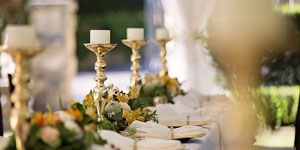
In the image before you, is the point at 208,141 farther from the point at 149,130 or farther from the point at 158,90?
the point at 158,90

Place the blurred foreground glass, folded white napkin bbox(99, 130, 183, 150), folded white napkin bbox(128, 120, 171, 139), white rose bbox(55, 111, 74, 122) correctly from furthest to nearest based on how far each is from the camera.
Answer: the blurred foreground glass < folded white napkin bbox(128, 120, 171, 139) < folded white napkin bbox(99, 130, 183, 150) < white rose bbox(55, 111, 74, 122)

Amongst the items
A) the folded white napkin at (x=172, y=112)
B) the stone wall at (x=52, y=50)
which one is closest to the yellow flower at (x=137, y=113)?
the folded white napkin at (x=172, y=112)

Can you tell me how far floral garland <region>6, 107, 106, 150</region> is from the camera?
1553 millimetres

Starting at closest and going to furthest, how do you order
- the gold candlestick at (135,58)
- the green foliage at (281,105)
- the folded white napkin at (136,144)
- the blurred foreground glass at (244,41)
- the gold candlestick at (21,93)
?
1. the gold candlestick at (21,93)
2. the folded white napkin at (136,144)
3. the gold candlestick at (135,58)
4. the blurred foreground glass at (244,41)
5. the green foliage at (281,105)

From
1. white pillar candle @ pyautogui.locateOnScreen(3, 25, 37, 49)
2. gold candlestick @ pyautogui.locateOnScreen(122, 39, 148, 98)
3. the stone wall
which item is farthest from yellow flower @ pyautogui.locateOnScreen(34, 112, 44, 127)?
the stone wall

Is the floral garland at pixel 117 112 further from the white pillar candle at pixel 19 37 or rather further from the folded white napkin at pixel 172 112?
the white pillar candle at pixel 19 37

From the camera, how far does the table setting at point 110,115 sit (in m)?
1.55

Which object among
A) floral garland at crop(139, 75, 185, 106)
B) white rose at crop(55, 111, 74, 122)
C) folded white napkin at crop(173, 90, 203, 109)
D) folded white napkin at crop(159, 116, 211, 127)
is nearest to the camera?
white rose at crop(55, 111, 74, 122)

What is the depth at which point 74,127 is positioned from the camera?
1.61 metres

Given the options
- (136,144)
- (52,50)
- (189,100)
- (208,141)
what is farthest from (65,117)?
(52,50)

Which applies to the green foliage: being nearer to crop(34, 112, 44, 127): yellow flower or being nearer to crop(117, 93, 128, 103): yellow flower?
crop(117, 93, 128, 103): yellow flower

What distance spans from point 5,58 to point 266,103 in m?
3.82

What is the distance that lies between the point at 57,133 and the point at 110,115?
0.76m

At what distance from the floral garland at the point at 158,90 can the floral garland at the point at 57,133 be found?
150cm
